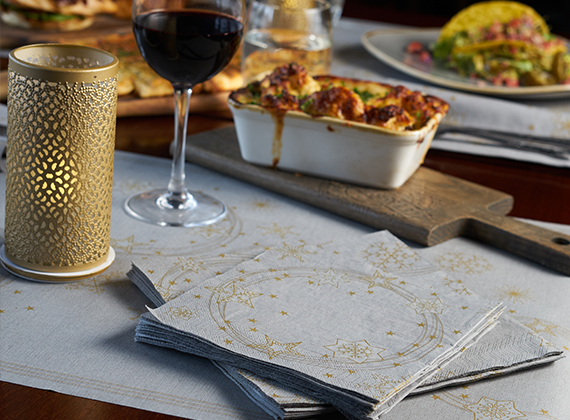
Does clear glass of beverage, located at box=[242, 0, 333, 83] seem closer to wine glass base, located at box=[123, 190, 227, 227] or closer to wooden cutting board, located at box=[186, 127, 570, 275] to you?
wooden cutting board, located at box=[186, 127, 570, 275]

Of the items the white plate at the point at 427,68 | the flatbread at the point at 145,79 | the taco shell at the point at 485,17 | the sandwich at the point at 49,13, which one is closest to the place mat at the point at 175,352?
the flatbread at the point at 145,79

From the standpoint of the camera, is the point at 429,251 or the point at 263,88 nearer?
the point at 429,251

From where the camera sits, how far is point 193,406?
539mm

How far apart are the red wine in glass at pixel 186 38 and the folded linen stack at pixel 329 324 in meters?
0.29

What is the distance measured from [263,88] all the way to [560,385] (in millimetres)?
671

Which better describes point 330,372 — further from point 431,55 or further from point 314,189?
point 431,55

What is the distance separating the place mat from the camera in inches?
21.6

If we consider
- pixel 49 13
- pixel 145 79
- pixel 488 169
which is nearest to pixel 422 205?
pixel 488 169

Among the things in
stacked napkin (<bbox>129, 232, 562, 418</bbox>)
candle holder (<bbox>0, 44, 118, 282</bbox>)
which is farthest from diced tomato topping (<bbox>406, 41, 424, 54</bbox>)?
candle holder (<bbox>0, 44, 118, 282</bbox>)

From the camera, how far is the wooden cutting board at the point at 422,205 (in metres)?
0.89

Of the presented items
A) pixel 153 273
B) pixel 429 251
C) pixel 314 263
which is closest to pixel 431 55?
pixel 429 251

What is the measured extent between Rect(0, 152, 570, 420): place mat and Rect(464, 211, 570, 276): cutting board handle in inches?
0.6

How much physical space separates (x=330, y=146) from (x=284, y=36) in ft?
1.55

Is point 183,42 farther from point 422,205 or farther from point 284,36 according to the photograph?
point 284,36
